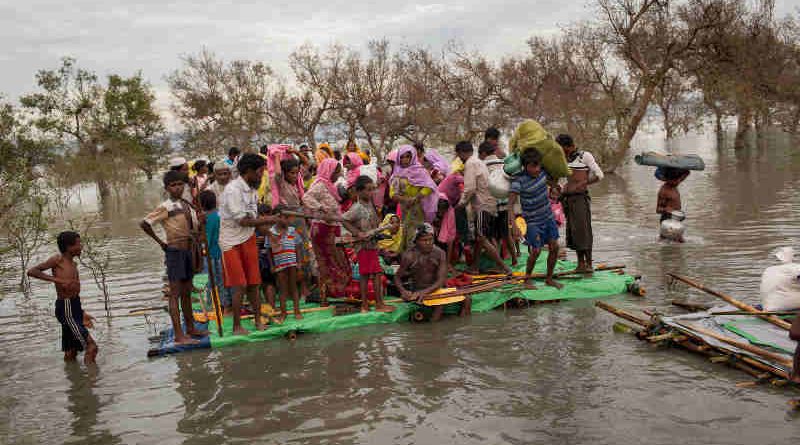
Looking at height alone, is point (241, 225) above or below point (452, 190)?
below

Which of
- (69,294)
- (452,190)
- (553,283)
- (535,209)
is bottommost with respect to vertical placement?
(553,283)

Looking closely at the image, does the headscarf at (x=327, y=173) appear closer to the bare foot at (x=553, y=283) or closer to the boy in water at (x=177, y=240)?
the boy in water at (x=177, y=240)

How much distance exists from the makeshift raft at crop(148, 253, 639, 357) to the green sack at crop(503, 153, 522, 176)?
123 centimetres

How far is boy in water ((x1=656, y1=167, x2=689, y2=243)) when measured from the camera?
10.2 metres

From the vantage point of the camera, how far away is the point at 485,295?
7426 mm

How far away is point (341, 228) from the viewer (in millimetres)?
7480

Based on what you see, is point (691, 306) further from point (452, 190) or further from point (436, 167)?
point (436, 167)

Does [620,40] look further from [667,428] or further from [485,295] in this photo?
[667,428]

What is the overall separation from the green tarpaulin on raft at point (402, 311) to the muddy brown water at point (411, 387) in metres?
0.13

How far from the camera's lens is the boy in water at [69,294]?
608cm

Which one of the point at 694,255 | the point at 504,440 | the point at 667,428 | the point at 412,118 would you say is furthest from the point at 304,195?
the point at 412,118

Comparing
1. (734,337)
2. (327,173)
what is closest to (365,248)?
(327,173)

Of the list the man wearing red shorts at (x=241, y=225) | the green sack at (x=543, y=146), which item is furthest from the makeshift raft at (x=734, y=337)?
the man wearing red shorts at (x=241, y=225)

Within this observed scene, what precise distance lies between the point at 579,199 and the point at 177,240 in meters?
4.68
